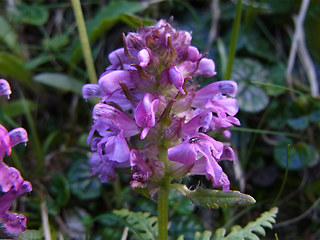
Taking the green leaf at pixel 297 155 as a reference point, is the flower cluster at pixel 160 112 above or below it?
above

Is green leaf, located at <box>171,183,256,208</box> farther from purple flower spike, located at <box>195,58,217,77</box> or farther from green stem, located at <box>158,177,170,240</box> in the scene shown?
purple flower spike, located at <box>195,58,217,77</box>

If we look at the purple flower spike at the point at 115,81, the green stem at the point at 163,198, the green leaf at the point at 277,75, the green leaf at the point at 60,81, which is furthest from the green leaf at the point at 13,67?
the green leaf at the point at 277,75

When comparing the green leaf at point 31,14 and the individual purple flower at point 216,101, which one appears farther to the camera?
the green leaf at point 31,14

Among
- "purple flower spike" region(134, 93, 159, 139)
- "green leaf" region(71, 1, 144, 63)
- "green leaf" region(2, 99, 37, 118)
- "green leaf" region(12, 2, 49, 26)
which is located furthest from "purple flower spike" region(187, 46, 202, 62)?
"green leaf" region(12, 2, 49, 26)

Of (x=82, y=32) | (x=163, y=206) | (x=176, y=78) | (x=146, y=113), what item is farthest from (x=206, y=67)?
(x=82, y=32)

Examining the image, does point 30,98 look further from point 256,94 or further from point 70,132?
point 256,94

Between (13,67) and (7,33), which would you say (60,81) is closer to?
(13,67)

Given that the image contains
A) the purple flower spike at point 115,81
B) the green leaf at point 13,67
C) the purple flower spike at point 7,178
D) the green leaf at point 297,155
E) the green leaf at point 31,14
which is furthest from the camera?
the green leaf at point 31,14

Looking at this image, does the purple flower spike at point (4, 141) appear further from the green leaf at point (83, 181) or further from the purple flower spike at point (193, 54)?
the green leaf at point (83, 181)

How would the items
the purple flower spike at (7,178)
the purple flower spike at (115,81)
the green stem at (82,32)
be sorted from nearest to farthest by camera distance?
the purple flower spike at (7,178), the purple flower spike at (115,81), the green stem at (82,32)
